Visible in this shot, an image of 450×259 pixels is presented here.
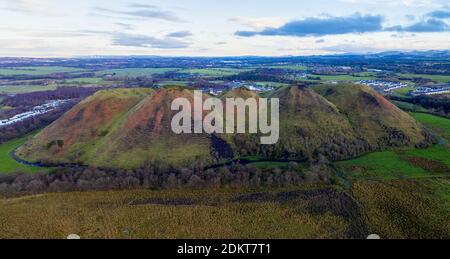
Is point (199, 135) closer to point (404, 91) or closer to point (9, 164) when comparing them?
point (9, 164)

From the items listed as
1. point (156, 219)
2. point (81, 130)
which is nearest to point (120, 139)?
point (81, 130)

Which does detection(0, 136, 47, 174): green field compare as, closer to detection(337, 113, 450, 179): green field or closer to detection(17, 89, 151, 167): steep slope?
detection(17, 89, 151, 167): steep slope

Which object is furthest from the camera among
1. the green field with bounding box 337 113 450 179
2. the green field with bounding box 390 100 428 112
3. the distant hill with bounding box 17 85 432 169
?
the green field with bounding box 390 100 428 112

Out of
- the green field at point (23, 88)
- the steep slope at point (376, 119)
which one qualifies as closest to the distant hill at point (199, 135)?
the steep slope at point (376, 119)

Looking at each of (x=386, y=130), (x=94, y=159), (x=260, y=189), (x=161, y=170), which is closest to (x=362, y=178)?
(x=260, y=189)

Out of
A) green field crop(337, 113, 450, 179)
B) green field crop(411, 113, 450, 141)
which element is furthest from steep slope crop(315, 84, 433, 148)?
green field crop(411, 113, 450, 141)

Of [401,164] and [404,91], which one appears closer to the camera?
[401,164]
